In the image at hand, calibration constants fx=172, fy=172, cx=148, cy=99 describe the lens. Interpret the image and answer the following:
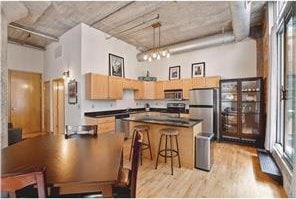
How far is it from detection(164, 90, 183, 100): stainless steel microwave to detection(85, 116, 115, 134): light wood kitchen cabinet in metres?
2.18

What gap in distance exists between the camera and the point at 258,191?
245 centimetres

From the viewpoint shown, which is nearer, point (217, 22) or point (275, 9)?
point (275, 9)

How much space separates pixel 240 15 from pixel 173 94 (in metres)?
3.21

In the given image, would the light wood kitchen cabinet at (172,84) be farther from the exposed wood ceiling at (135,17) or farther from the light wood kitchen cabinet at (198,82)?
the exposed wood ceiling at (135,17)

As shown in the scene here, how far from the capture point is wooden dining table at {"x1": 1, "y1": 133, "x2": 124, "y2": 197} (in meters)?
1.12

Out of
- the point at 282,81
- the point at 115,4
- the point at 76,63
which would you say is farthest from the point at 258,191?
the point at 76,63

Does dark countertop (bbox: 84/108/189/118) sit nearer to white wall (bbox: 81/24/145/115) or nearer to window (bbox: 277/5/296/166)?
white wall (bbox: 81/24/145/115)

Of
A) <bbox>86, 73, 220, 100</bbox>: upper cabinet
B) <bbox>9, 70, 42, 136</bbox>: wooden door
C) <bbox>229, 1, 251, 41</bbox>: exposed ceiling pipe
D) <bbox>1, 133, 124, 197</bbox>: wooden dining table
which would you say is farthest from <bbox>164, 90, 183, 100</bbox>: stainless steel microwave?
<bbox>9, 70, 42, 136</bbox>: wooden door

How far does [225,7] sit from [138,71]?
3.88 m

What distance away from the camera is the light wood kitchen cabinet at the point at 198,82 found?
5441mm

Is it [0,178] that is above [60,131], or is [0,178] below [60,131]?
above

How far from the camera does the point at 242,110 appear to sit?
15.8 ft

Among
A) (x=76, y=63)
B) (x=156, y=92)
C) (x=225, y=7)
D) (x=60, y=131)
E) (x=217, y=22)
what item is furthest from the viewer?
(x=156, y=92)

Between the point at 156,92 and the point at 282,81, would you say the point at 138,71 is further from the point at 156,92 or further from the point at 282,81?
the point at 282,81
